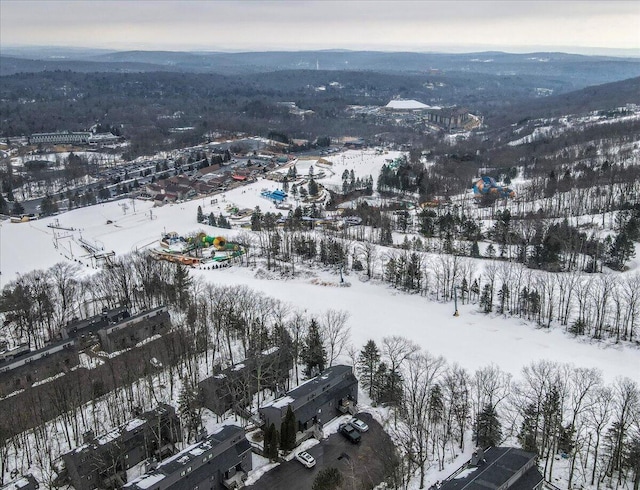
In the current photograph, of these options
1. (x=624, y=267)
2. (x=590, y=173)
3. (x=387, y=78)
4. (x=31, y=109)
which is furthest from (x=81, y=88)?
(x=624, y=267)

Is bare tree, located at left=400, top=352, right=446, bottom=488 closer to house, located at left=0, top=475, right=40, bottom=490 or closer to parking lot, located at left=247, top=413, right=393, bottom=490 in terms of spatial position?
parking lot, located at left=247, top=413, right=393, bottom=490

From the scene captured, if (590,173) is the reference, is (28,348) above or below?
below

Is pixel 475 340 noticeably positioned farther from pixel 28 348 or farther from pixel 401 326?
pixel 28 348

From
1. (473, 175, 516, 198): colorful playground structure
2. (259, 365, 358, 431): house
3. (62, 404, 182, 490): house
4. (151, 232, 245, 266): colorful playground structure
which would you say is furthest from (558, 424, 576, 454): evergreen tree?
(473, 175, 516, 198): colorful playground structure

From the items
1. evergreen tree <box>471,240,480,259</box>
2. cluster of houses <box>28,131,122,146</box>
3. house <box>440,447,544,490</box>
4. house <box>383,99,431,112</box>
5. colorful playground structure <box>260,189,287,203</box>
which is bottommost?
colorful playground structure <box>260,189,287,203</box>

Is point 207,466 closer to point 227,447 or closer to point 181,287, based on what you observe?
point 227,447

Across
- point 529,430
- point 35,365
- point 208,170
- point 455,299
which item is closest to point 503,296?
point 455,299

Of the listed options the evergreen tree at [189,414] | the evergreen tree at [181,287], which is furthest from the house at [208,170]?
the evergreen tree at [189,414]
